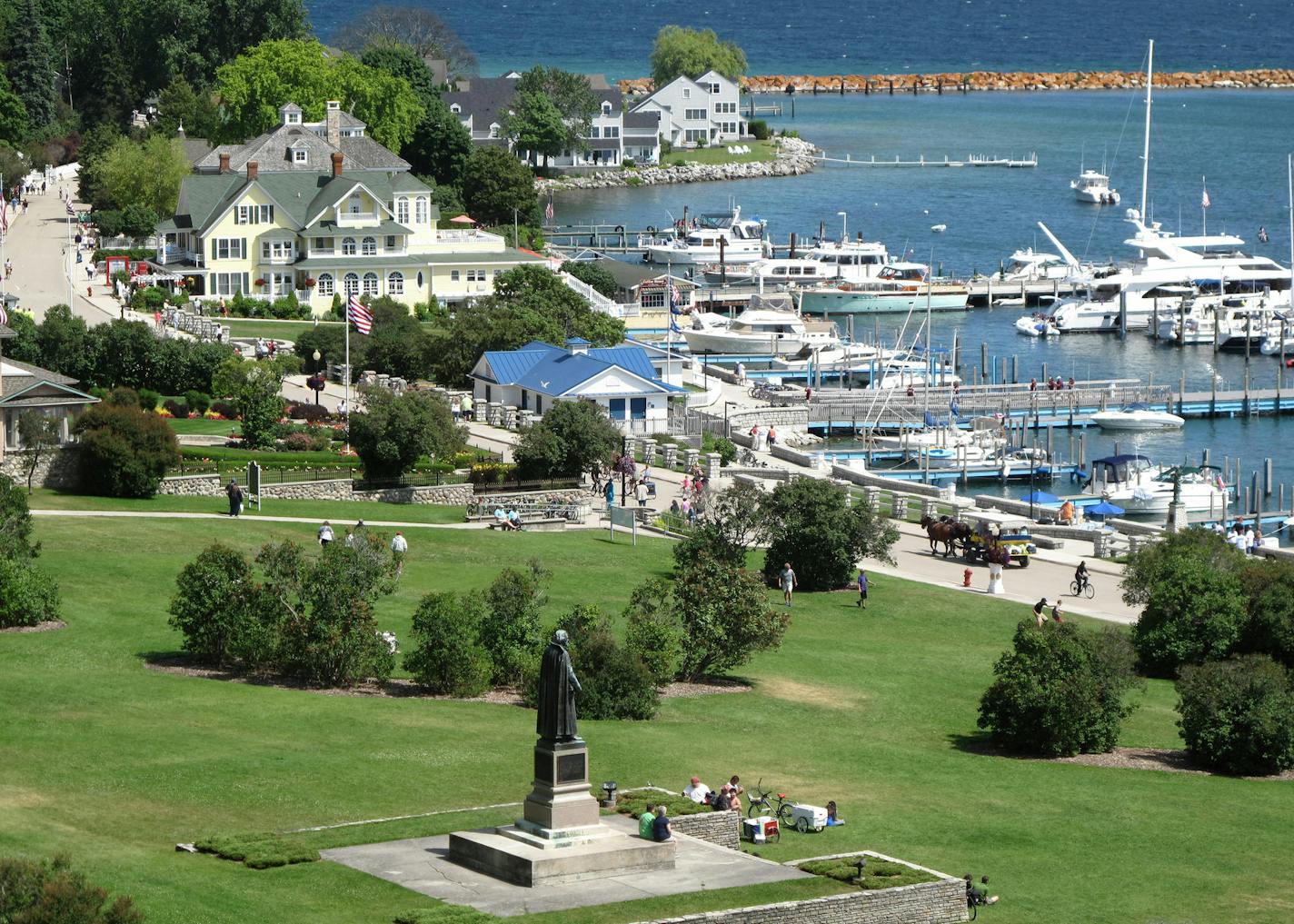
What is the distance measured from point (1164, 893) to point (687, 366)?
2967 inches

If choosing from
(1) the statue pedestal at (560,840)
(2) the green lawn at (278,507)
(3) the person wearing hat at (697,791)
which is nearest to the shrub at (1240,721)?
(3) the person wearing hat at (697,791)

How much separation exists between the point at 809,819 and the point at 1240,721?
12.5 m

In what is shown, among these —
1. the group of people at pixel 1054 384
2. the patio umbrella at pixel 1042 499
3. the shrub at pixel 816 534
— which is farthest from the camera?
the group of people at pixel 1054 384

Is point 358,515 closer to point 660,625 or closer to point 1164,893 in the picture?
point 660,625

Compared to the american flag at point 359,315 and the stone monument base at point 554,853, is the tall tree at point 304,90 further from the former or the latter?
the stone monument base at point 554,853

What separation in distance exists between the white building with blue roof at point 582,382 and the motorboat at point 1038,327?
4465 centimetres

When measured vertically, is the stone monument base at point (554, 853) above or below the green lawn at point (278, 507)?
below

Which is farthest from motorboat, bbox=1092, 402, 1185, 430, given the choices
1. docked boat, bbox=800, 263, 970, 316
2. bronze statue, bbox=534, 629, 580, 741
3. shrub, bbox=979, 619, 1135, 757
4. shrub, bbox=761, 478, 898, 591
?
bronze statue, bbox=534, 629, 580, 741

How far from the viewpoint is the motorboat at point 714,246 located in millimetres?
154000

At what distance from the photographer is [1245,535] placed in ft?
256

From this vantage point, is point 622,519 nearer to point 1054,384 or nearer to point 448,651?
point 448,651

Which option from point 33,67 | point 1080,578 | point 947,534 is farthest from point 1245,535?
point 33,67

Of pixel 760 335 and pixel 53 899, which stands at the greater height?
pixel 760 335

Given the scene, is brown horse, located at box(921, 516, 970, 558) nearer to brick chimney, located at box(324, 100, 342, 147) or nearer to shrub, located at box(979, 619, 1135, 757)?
shrub, located at box(979, 619, 1135, 757)
